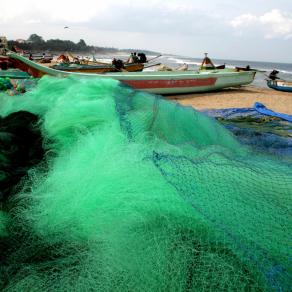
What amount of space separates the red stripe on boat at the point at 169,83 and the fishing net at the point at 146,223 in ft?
26.9

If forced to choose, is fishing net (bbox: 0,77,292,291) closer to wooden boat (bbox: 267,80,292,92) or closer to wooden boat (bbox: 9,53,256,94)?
wooden boat (bbox: 9,53,256,94)

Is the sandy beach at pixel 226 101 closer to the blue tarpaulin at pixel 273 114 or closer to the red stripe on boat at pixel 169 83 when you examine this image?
the red stripe on boat at pixel 169 83

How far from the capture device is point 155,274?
1.55 meters

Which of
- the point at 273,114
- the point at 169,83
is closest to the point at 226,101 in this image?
the point at 169,83

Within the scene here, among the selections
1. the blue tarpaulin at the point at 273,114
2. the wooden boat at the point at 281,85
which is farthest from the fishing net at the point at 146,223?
the wooden boat at the point at 281,85

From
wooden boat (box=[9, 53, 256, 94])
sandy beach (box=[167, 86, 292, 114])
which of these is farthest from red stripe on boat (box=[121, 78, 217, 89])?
sandy beach (box=[167, 86, 292, 114])

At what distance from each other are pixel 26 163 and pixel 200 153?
1501mm

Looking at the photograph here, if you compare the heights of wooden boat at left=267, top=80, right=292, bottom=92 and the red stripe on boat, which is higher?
the red stripe on boat

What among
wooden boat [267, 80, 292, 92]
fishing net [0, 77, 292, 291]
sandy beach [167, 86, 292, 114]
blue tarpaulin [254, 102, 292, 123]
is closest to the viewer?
fishing net [0, 77, 292, 291]

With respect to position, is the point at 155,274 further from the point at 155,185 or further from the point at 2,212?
the point at 2,212

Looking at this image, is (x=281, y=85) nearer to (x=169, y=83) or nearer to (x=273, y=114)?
(x=169, y=83)

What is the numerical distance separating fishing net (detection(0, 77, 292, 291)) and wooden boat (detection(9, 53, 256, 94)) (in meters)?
7.90

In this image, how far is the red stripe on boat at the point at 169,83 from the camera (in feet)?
34.6

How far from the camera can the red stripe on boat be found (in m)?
10.5
